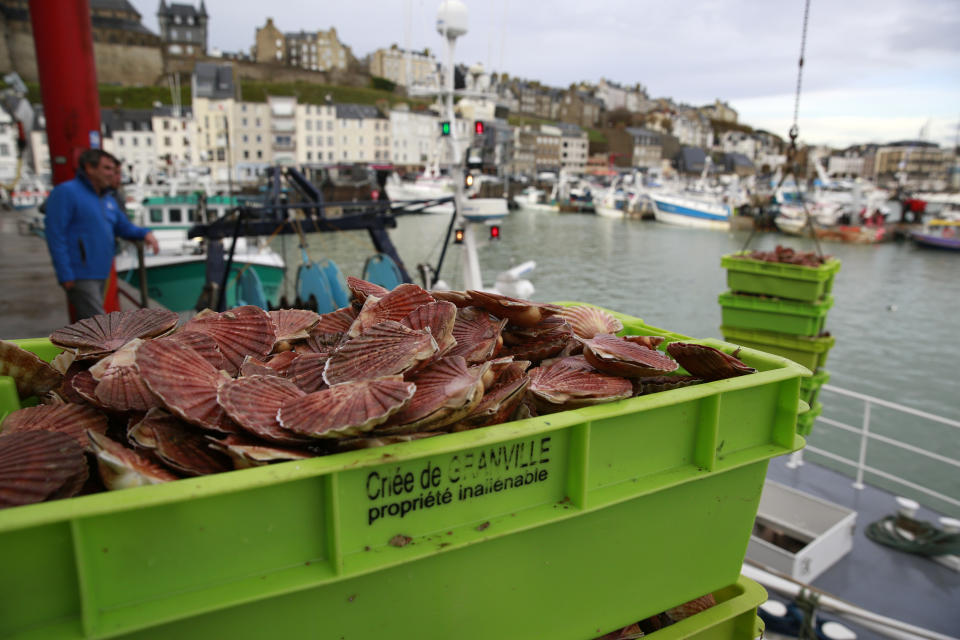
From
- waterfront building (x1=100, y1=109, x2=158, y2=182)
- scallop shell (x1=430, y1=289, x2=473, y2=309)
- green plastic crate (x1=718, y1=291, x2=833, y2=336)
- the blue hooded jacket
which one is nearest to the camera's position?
scallop shell (x1=430, y1=289, x2=473, y2=309)

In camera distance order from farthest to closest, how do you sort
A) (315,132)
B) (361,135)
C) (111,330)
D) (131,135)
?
1. (361,135)
2. (315,132)
3. (131,135)
4. (111,330)

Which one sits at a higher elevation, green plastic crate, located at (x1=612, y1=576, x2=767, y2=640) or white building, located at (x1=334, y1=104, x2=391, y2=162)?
white building, located at (x1=334, y1=104, x2=391, y2=162)

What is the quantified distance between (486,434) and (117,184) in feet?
15.0

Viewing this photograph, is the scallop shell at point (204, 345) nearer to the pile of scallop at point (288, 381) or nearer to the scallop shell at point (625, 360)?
the pile of scallop at point (288, 381)

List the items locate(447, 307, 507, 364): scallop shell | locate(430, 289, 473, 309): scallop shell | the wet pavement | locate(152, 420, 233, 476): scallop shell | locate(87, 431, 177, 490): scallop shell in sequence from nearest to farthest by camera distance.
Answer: locate(87, 431, 177, 490): scallop shell < locate(152, 420, 233, 476): scallop shell < locate(447, 307, 507, 364): scallop shell < locate(430, 289, 473, 309): scallop shell < the wet pavement

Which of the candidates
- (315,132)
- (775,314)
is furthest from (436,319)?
(315,132)

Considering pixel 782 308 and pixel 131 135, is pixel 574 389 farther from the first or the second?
pixel 131 135

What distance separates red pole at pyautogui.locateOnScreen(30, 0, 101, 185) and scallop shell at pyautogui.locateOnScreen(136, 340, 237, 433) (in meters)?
5.27

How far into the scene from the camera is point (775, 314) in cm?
555

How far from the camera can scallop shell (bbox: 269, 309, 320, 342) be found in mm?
1778

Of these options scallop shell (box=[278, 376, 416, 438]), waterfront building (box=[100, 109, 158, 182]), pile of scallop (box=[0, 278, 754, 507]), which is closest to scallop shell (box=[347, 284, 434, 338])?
pile of scallop (box=[0, 278, 754, 507])

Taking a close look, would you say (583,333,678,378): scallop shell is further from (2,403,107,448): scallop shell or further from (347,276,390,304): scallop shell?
(2,403,107,448): scallop shell

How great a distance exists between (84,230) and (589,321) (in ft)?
13.7

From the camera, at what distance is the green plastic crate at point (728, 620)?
1.68 metres
